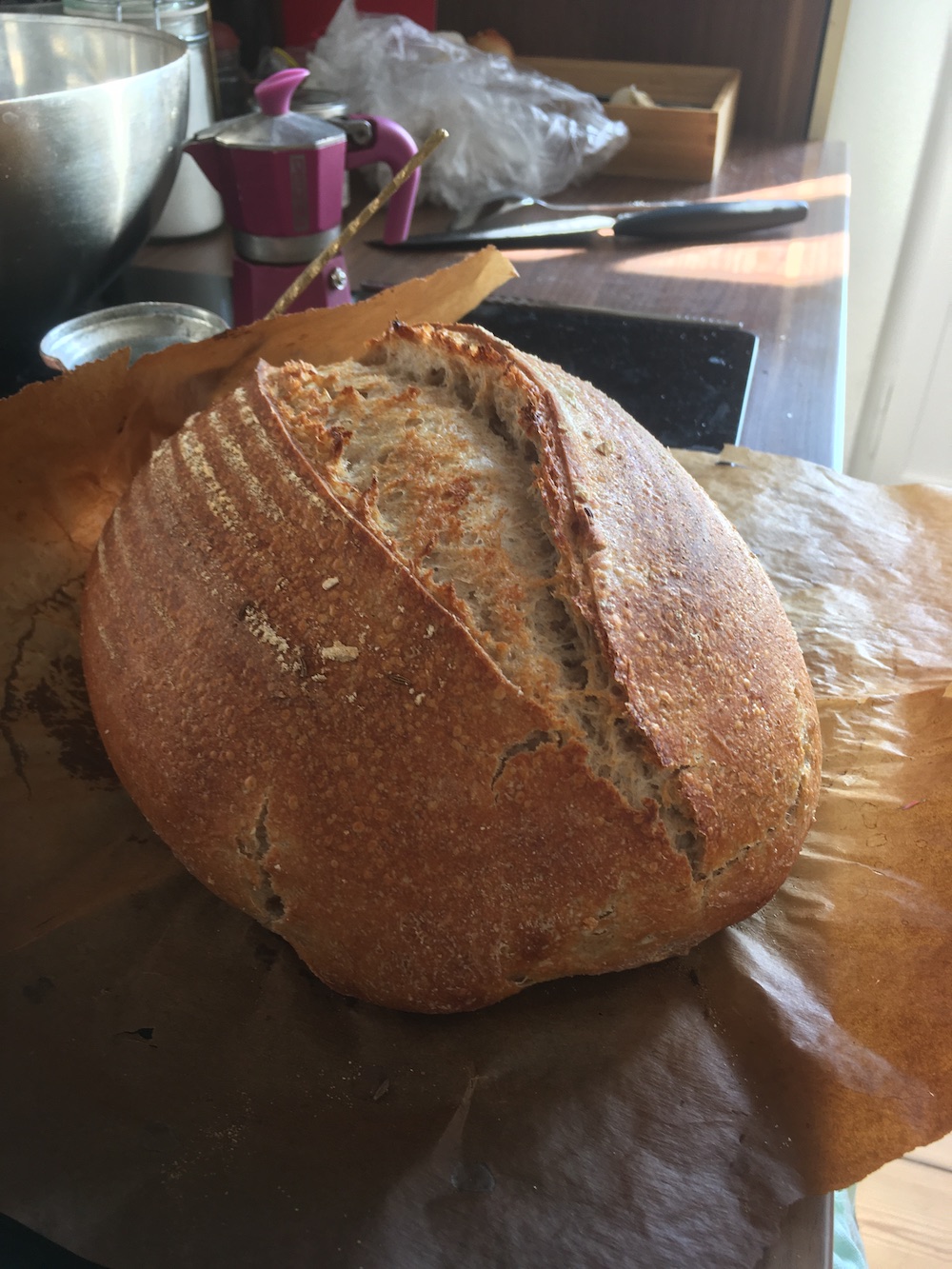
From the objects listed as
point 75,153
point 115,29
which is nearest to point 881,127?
point 115,29

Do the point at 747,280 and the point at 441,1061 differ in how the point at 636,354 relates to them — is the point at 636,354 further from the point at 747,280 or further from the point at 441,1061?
the point at 441,1061

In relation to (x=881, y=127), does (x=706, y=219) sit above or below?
below

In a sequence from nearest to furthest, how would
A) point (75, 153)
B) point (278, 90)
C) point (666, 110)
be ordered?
point (75, 153) < point (278, 90) < point (666, 110)

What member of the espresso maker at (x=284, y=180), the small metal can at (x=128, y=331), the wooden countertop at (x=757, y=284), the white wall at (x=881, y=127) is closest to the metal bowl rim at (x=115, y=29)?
the espresso maker at (x=284, y=180)

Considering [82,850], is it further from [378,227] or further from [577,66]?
[577,66]

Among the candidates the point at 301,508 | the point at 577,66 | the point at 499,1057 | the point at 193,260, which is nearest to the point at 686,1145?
the point at 499,1057

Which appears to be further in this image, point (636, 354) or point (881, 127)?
point (881, 127)

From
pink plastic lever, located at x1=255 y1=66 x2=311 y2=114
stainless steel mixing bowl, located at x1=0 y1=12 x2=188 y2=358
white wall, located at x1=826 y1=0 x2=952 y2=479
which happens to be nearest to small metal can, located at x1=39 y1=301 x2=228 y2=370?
stainless steel mixing bowl, located at x1=0 y1=12 x2=188 y2=358

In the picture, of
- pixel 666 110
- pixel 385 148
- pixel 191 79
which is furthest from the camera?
pixel 666 110
